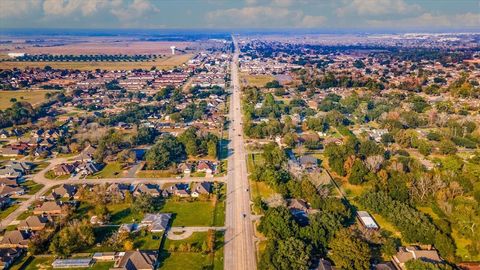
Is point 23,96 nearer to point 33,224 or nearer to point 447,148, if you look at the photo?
point 33,224

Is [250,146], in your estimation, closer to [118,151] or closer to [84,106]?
[118,151]

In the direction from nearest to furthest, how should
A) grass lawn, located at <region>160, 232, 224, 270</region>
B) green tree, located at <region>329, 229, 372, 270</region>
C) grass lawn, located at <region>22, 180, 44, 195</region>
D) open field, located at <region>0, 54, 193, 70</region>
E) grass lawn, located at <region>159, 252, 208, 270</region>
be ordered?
green tree, located at <region>329, 229, 372, 270</region> → grass lawn, located at <region>159, 252, 208, 270</region> → grass lawn, located at <region>160, 232, 224, 270</region> → grass lawn, located at <region>22, 180, 44, 195</region> → open field, located at <region>0, 54, 193, 70</region>

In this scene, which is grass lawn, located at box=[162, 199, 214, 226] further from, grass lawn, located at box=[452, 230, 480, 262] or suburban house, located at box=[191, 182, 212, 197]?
grass lawn, located at box=[452, 230, 480, 262]

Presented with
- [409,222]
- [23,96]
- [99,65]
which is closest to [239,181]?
[409,222]

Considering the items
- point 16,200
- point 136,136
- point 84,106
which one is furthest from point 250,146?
point 84,106

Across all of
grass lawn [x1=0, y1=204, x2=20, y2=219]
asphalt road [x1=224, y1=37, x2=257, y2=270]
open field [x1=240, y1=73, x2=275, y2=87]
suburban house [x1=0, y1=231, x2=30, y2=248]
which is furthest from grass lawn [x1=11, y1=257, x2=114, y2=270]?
open field [x1=240, y1=73, x2=275, y2=87]

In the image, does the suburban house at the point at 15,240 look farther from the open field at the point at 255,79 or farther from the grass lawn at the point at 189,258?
the open field at the point at 255,79
